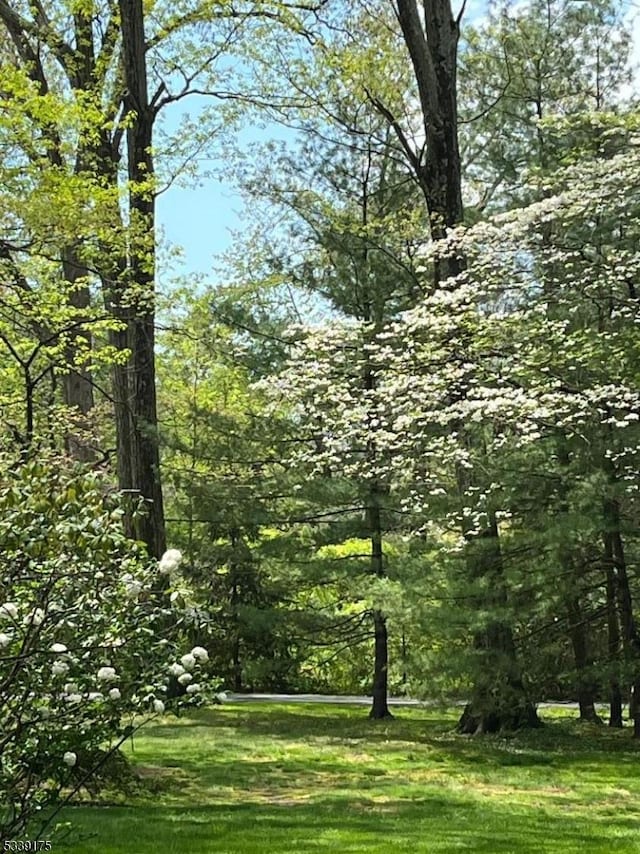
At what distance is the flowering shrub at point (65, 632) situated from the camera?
8.73 ft

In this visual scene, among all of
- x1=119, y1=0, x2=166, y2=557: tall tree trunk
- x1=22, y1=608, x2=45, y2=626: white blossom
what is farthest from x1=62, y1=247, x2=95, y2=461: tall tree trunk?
x1=22, y1=608, x2=45, y2=626: white blossom

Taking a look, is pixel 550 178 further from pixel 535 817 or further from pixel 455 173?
pixel 535 817

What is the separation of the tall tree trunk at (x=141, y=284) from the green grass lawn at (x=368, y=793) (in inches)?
103

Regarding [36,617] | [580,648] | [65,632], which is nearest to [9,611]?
[36,617]

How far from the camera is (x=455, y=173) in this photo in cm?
940

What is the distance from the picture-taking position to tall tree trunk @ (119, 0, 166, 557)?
870 centimetres

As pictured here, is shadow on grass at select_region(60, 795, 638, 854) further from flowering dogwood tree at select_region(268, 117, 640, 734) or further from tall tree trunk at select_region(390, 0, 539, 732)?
tall tree trunk at select_region(390, 0, 539, 732)

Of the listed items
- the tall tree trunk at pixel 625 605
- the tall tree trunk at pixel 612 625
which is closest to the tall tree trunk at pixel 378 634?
the tall tree trunk at pixel 612 625

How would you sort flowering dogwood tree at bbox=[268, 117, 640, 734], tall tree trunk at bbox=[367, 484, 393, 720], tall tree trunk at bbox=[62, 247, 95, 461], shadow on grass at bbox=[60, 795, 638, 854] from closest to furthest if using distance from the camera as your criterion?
shadow on grass at bbox=[60, 795, 638, 854]
flowering dogwood tree at bbox=[268, 117, 640, 734]
tall tree trunk at bbox=[62, 247, 95, 461]
tall tree trunk at bbox=[367, 484, 393, 720]

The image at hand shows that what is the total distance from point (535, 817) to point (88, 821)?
278 cm

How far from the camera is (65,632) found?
2906 millimetres

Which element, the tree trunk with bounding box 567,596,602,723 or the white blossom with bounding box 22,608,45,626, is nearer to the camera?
the white blossom with bounding box 22,608,45,626

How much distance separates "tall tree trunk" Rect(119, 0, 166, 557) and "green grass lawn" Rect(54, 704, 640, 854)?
8.55 feet

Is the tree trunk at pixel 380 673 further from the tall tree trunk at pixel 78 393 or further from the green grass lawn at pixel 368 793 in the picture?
the tall tree trunk at pixel 78 393
